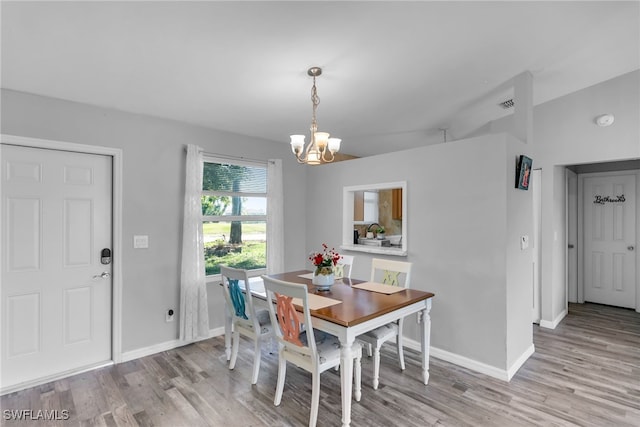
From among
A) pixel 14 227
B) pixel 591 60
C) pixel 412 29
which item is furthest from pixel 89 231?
pixel 591 60

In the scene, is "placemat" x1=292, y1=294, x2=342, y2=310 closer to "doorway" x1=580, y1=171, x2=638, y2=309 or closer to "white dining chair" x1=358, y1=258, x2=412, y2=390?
"white dining chair" x1=358, y1=258, x2=412, y2=390

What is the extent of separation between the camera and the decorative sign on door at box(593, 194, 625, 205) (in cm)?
481

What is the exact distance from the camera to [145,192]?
3291mm

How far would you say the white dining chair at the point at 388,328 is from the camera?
2633mm

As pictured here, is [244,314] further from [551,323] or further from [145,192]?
[551,323]

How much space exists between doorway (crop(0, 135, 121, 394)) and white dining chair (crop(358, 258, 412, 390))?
2.45 m

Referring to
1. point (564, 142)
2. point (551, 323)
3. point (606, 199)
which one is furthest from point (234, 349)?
point (606, 199)

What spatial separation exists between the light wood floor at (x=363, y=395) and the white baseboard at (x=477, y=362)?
64 millimetres

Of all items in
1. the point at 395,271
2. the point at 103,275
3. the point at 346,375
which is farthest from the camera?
the point at 395,271

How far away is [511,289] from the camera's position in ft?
9.47

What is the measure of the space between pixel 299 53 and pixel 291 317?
193cm

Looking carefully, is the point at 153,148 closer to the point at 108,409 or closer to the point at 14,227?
the point at 14,227

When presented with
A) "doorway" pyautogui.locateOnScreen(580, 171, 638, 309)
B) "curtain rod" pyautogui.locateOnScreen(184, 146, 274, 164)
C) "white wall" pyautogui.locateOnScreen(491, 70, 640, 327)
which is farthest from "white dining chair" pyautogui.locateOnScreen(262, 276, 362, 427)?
"doorway" pyautogui.locateOnScreen(580, 171, 638, 309)

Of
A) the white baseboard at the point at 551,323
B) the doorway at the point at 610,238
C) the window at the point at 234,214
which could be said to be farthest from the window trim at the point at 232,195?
the doorway at the point at 610,238
